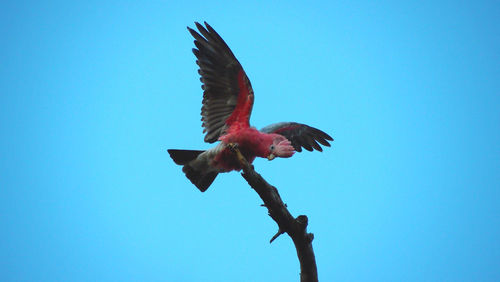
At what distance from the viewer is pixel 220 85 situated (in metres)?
7.13

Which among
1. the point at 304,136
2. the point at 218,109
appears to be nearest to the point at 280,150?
the point at 218,109

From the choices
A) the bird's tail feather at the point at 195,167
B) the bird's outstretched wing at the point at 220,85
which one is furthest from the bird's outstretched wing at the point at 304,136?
the bird's tail feather at the point at 195,167

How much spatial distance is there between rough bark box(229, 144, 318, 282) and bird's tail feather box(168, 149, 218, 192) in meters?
1.49

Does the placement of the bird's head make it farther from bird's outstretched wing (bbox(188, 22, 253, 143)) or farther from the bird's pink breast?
bird's outstretched wing (bbox(188, 22, 253, 143))

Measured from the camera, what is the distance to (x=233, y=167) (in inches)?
269

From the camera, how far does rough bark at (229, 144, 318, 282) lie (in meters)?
5.10

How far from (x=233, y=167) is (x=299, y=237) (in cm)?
187

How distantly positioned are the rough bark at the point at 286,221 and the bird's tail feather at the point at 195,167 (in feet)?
4.89

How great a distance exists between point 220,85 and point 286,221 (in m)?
2.79

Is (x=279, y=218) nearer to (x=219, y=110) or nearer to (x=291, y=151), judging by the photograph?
(x=291, y=151)

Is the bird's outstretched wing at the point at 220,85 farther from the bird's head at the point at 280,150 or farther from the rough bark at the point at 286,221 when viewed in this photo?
the rough bark at the point at 286,221

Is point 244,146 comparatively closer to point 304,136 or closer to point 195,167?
point 195,167

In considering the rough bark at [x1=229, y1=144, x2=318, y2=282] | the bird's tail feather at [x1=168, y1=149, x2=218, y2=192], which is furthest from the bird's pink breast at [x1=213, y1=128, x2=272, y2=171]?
the rough bark at [x1=229, y1=144, x2=318, y2=282]

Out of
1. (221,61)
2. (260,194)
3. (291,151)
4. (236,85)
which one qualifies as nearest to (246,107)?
(236,85)
